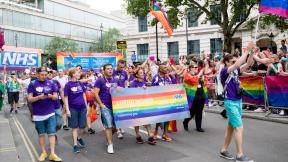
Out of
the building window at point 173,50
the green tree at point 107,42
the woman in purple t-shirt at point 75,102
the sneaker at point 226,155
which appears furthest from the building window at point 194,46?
the green tree at point 107,42

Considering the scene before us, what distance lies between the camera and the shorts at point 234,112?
21.1ft

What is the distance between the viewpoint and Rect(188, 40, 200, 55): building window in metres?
42.3

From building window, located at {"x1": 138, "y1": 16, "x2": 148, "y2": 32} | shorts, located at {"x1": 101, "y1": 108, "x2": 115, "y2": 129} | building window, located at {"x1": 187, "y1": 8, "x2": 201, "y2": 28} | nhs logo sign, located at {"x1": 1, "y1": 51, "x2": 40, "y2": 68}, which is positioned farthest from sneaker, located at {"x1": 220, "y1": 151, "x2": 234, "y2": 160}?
building window, located at {"x1": 138, "y1": 16, "x2": 148, "y2": 32}

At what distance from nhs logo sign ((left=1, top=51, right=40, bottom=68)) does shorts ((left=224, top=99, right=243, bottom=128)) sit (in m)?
17.1

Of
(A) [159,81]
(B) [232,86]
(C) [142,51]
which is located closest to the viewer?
(B) [232,86]

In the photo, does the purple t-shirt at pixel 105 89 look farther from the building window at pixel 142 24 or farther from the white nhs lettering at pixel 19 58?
the building window at pixel 142 24

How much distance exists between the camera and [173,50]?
145ft

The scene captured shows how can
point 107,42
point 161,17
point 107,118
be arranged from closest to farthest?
1. point 107,118
2. point 161,17
3. point 107,42

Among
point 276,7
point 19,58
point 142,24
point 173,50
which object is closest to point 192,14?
point 173,50

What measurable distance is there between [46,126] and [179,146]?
3012 mm

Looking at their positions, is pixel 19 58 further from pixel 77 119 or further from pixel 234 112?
pixel 234 112

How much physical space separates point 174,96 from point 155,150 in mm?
1875

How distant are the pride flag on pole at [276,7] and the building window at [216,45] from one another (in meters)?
33.0

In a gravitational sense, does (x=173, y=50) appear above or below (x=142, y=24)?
below
